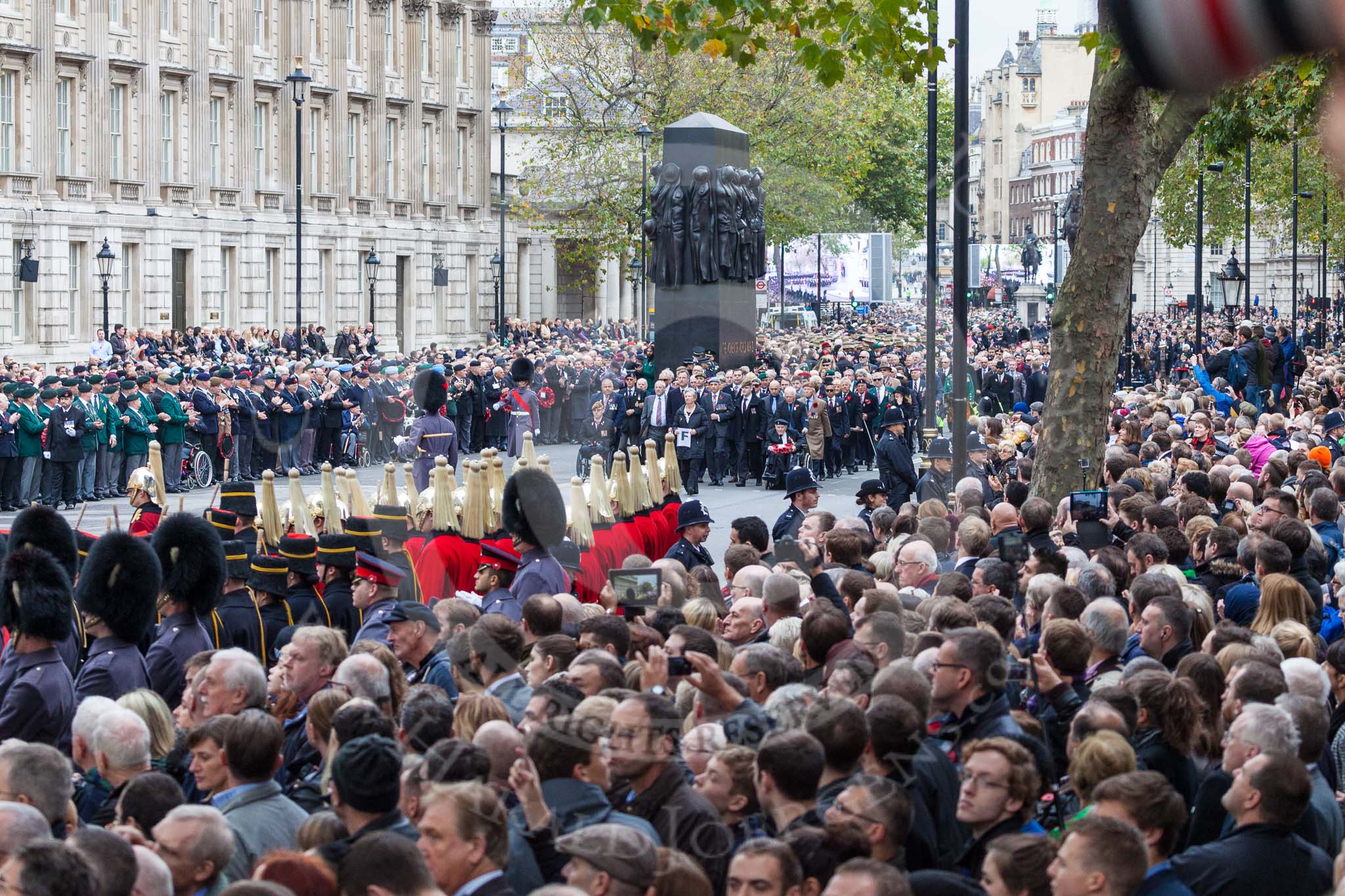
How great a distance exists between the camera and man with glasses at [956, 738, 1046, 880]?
492 centimetres

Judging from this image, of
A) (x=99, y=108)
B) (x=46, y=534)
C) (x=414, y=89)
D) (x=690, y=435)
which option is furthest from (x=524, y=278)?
(x=46, y=534)

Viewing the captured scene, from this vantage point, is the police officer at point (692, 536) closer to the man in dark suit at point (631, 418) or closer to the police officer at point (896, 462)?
the police officer at point (896, 462)

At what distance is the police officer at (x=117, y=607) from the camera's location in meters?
7.41

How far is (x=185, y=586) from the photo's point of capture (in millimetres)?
8281

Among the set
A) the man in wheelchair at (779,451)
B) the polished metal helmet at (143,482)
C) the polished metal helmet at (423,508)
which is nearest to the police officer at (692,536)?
the polished metal helmet at (423,508)

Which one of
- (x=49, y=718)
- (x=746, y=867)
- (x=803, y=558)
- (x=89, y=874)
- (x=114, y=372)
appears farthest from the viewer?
(x=114, y=372)

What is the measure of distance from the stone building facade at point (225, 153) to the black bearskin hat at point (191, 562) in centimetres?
2888

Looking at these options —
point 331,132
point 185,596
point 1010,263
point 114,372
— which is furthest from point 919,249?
point 185,596

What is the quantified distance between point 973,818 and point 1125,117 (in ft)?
30.8

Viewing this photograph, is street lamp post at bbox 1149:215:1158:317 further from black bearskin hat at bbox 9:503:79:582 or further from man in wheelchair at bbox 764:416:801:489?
black bearskin hat at bbox 9:503:79:582

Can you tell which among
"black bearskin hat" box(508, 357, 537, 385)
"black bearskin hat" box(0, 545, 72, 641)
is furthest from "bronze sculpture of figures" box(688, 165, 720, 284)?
"black bearskin hat" box(0, 545, 72, 641)

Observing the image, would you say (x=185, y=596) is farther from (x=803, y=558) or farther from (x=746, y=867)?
(x=746, y=867)

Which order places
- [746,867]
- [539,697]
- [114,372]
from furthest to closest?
1. [114,372]
2. [539,697]
3. [746,867]

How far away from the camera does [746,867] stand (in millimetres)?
4188
